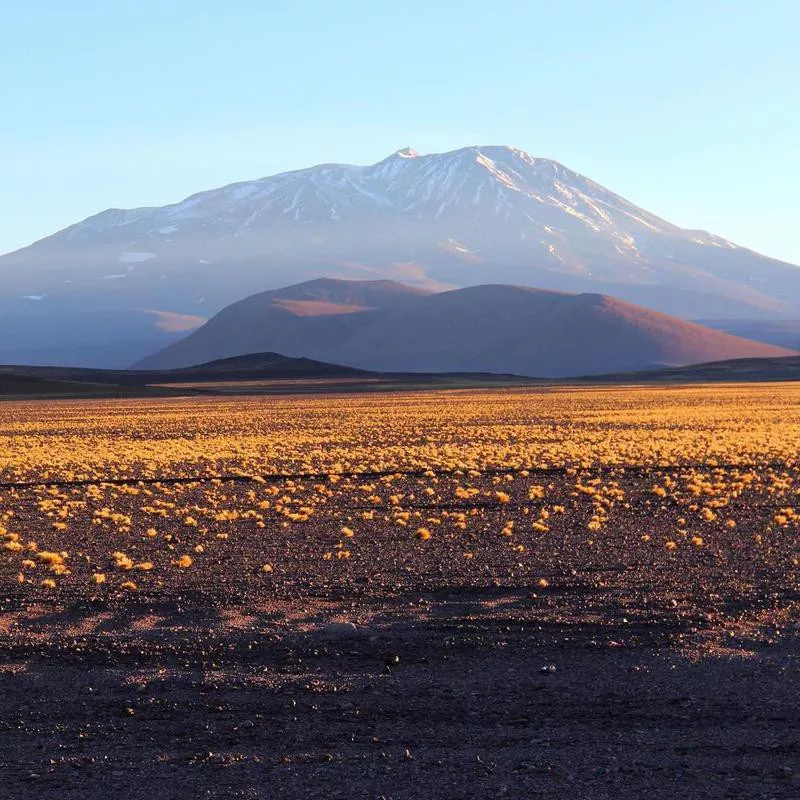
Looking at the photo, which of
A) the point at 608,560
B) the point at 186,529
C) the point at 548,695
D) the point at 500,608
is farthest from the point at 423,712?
the point at 186,529

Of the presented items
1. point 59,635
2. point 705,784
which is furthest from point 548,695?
point 59,635

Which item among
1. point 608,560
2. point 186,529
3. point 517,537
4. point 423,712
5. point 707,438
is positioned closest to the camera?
point 423,712

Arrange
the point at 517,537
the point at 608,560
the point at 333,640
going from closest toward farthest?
1. the point at 333,640
2. the point at 608,560
3. the point at 517,537

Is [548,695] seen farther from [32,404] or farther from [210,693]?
[32,404]

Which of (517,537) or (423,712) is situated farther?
(517,537)

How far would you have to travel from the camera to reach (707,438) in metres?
40.4

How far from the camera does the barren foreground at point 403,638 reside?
7691 mm

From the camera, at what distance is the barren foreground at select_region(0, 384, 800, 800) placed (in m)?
7.69

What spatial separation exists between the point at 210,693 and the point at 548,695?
2.63 meters

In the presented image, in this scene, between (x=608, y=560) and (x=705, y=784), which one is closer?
(x=705, y=784)

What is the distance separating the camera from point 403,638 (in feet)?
36.5

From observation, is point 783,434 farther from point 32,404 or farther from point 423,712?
point 32,404

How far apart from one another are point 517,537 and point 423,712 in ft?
29.5

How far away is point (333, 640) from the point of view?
11.1m
